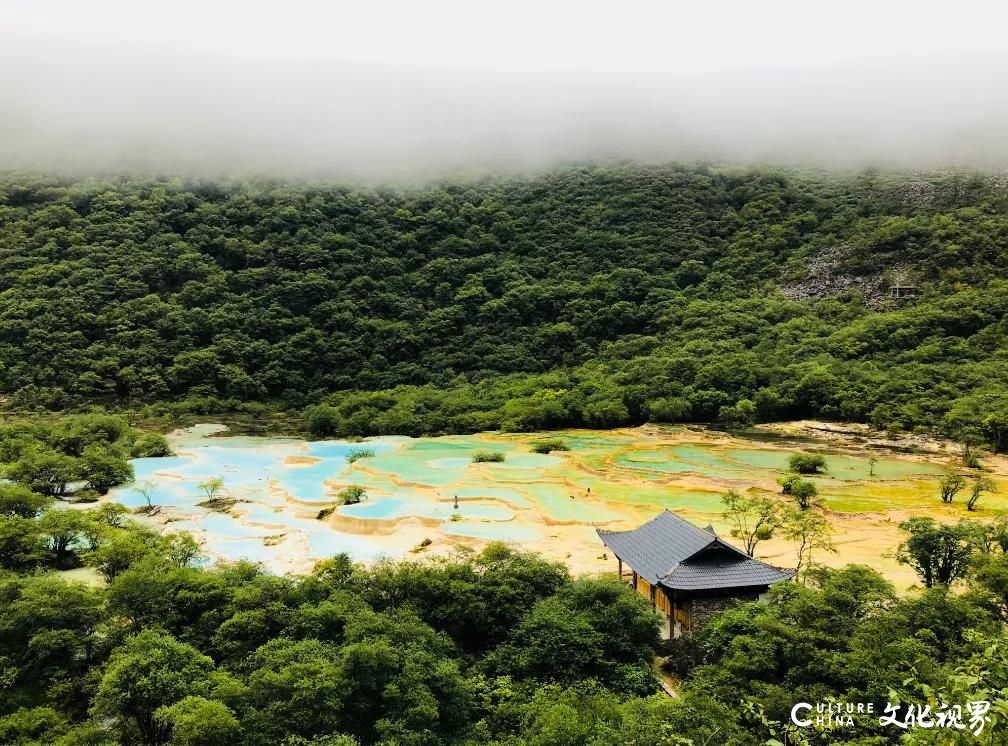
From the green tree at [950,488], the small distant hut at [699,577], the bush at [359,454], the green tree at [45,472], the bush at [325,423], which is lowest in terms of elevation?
the bush at [325,423]

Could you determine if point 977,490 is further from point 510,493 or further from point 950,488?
point 510,493

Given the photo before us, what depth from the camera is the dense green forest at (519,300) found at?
53656mm

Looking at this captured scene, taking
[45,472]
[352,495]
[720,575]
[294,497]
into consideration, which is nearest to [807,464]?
[720,575]

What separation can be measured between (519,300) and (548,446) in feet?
122

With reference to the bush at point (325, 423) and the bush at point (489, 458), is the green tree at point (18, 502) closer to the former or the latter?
the bush at point (489, 458)

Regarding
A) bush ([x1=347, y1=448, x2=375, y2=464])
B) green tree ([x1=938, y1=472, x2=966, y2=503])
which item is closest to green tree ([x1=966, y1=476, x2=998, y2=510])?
green tree ([x1=938, y1=472, x2=966, y2=503])

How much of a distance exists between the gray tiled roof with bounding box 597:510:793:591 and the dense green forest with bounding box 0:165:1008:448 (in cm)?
2934

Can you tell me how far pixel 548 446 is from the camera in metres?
42.6

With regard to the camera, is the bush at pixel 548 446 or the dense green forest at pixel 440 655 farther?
the bush at pixel 548 446

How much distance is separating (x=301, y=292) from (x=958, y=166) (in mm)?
85419

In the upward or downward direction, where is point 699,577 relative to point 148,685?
downward

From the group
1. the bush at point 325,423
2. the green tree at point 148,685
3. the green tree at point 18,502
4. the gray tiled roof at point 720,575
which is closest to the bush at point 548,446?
the bush at point 325,423

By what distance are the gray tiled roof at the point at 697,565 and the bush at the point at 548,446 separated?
23.5 meters

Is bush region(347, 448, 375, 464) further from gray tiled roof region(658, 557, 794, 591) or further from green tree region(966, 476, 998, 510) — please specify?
green tree region(966, 476, 998, 510)
